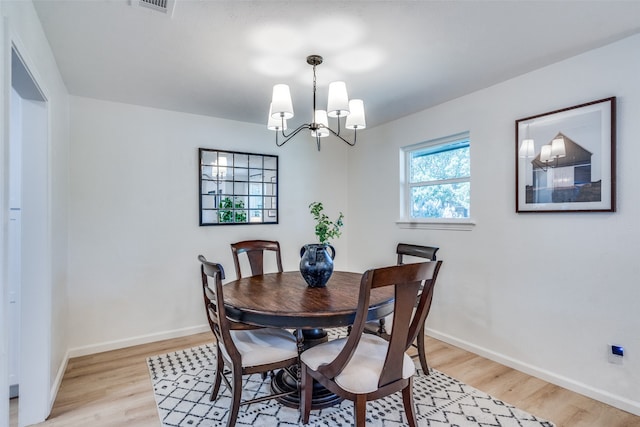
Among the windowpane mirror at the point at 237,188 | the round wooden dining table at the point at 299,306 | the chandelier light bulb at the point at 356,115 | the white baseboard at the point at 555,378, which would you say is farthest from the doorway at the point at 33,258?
the white baseboard at the point at 555,378

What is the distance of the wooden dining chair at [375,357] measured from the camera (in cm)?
147

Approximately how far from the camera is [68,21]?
6.11ft

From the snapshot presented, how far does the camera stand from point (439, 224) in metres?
3.32

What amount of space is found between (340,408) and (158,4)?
2.53m

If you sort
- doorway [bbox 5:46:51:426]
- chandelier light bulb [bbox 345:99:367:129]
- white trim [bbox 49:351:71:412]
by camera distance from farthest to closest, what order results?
chandelier light bulb [bbox 345:99:367:129] → white trim [bbox 49:351:71:412] → doorway [bbox 5:46:51:426]

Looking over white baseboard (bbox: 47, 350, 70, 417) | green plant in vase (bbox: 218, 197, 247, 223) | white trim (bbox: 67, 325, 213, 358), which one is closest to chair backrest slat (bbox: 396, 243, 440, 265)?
green plant in vase (bbox: 218, 197, 247, 223)

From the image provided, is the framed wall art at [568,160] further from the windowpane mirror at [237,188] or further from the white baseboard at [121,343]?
the white baseboard at [121,343]

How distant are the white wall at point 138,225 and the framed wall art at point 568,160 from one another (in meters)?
2.66

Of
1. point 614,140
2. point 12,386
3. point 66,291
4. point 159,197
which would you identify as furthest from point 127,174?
point 614,140

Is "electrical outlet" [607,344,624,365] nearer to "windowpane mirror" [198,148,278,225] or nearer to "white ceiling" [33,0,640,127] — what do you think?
"white ceiling" [33,0,640,127]

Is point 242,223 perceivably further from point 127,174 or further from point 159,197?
point 127,174

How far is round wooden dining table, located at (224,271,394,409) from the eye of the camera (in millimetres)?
1719

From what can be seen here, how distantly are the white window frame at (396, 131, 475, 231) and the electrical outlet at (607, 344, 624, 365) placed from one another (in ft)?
4.13

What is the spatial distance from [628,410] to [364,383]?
1.80 metres
